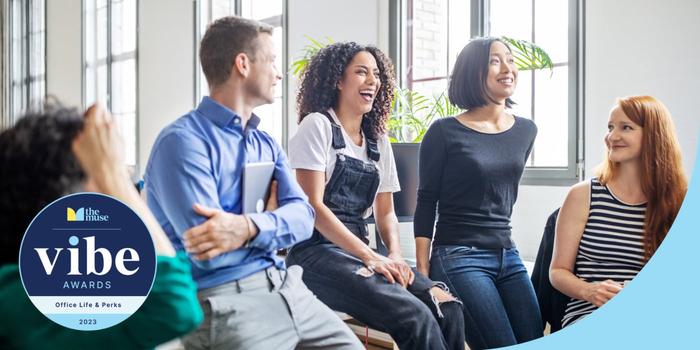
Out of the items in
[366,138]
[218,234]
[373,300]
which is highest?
[366,138]

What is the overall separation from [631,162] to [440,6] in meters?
0.33

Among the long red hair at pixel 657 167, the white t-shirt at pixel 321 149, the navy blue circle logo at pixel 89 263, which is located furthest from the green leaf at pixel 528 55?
the navy blue circle logo at pixel 89 263

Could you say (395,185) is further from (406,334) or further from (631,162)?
(631,162)

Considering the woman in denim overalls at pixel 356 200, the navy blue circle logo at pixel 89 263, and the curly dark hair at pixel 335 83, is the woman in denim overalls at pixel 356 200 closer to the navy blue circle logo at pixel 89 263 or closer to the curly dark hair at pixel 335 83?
the curly dark hair at pixel 335 83

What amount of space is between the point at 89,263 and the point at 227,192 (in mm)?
181

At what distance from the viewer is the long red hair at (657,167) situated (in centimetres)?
91

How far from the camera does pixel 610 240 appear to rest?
98 cm

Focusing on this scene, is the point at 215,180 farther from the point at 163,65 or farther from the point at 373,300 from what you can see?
the point at 373,300

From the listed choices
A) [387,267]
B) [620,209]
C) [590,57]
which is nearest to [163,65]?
[387,267]

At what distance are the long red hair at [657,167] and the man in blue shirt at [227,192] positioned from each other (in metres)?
0.45

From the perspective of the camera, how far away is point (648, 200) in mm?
953

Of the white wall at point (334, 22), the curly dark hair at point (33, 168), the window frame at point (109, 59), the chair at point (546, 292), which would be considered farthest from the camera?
the chair at point (546, 292)

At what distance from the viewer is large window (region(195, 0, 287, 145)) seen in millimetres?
844

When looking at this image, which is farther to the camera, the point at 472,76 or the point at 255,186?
the point at 472,76
